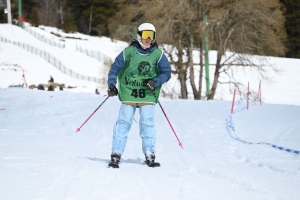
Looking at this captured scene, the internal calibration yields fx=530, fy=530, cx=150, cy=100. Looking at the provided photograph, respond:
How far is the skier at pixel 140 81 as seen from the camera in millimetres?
6270

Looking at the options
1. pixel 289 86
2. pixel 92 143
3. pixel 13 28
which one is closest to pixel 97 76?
pixel 289 86

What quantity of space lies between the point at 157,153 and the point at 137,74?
7.52 feet

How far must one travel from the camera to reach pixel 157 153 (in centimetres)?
832

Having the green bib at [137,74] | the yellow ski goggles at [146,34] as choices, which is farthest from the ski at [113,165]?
the yellow ski goggles at [146,34]

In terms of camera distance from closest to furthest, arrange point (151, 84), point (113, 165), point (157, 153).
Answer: point (113, 165) < point (151, 84) < point (157, 153)

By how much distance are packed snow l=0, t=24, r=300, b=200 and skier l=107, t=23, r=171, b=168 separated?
1.22 feet

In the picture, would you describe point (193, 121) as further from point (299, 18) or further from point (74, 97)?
point (299, 18)

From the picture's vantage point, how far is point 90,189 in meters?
4.80

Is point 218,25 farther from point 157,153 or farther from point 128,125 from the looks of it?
point 128,125

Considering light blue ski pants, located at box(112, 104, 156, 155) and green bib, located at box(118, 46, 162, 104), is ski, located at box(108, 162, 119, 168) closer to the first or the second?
light blue ski pants, located at box(112, 104, 156, 155)

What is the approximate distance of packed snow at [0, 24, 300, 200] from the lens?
4918 mm

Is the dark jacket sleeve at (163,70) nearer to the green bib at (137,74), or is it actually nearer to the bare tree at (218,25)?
the green bib at (137,74)

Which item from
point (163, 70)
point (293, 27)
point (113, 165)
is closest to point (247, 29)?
point (163, 70)

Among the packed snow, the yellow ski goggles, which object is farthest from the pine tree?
the yellow ski goggles
